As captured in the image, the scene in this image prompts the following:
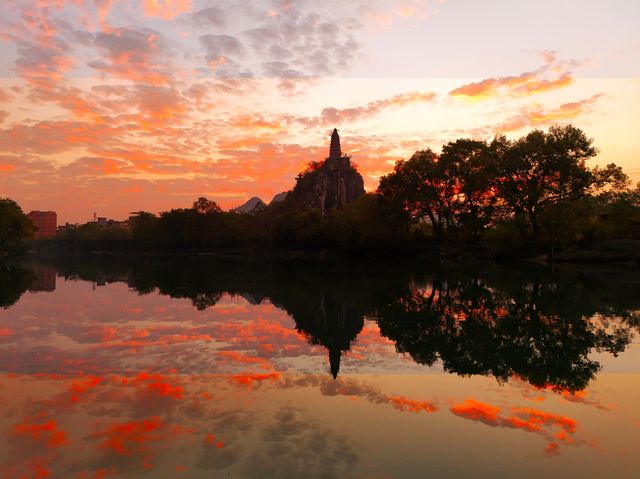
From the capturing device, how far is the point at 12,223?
101 metres

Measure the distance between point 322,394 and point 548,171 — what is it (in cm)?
5810

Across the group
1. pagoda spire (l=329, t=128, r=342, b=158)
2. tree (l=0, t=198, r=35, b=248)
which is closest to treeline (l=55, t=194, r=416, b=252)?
tree (l=0, t=198, r=35, b=248)

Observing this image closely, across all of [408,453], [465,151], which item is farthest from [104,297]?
[465,151]

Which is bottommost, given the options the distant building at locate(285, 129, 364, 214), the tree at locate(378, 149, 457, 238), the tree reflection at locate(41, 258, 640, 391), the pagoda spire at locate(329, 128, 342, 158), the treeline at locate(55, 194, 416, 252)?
the tree reflection at locate(41, 258, 640, 391)

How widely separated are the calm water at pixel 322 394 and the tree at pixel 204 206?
110361mm

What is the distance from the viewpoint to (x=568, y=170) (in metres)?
56.8

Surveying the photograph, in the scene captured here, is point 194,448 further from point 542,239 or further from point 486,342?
point 542,239

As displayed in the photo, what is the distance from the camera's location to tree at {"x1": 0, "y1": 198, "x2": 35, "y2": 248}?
97.9 m

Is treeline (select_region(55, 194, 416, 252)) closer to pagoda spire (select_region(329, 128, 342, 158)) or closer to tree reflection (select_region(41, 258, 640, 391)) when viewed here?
tree reflection (select_region(41, 258, 640, 391))

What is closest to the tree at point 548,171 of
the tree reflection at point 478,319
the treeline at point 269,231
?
the treeline at point 269,231

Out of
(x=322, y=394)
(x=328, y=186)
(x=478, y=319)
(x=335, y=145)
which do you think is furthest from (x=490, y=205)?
(x=335, y=145)

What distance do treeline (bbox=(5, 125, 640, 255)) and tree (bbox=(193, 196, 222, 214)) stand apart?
106ft

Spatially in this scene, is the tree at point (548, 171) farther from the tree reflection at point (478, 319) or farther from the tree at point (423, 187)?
the tree reflection at point (478, 319)

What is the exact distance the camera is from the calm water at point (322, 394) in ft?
19.5
